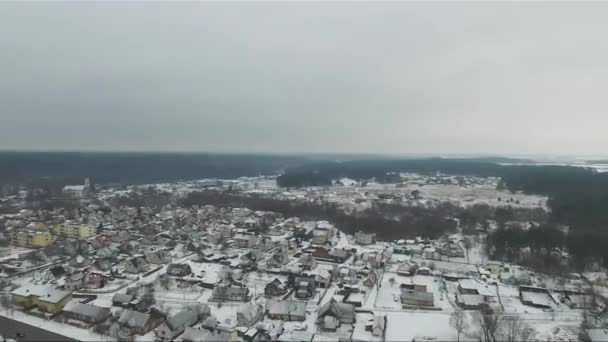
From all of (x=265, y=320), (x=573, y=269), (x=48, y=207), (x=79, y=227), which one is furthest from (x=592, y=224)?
(x=48, y=207)

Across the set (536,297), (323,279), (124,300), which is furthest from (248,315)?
(536,297)

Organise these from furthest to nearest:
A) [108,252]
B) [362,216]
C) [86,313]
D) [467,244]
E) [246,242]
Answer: [362,216]
[246,242]
[467,244]
[108,252]
[86,313]

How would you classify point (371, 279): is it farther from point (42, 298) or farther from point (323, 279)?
point (42, 298)

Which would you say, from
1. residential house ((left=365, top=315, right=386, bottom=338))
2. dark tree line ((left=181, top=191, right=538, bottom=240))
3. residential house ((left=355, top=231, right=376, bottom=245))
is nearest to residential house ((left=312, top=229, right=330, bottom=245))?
residential house ((left=355, top=231, right=376, bottom=245))

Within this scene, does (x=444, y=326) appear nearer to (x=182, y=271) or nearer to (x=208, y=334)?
(x=208, y=334)

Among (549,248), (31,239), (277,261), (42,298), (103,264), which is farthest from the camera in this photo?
(31,239)

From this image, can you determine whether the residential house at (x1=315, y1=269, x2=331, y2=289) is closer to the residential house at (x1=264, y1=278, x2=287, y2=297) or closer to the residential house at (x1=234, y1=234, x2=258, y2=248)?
the residential house at (x1=264, y1=278, x2=287, y2=297)

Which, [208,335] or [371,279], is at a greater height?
[208,335]
